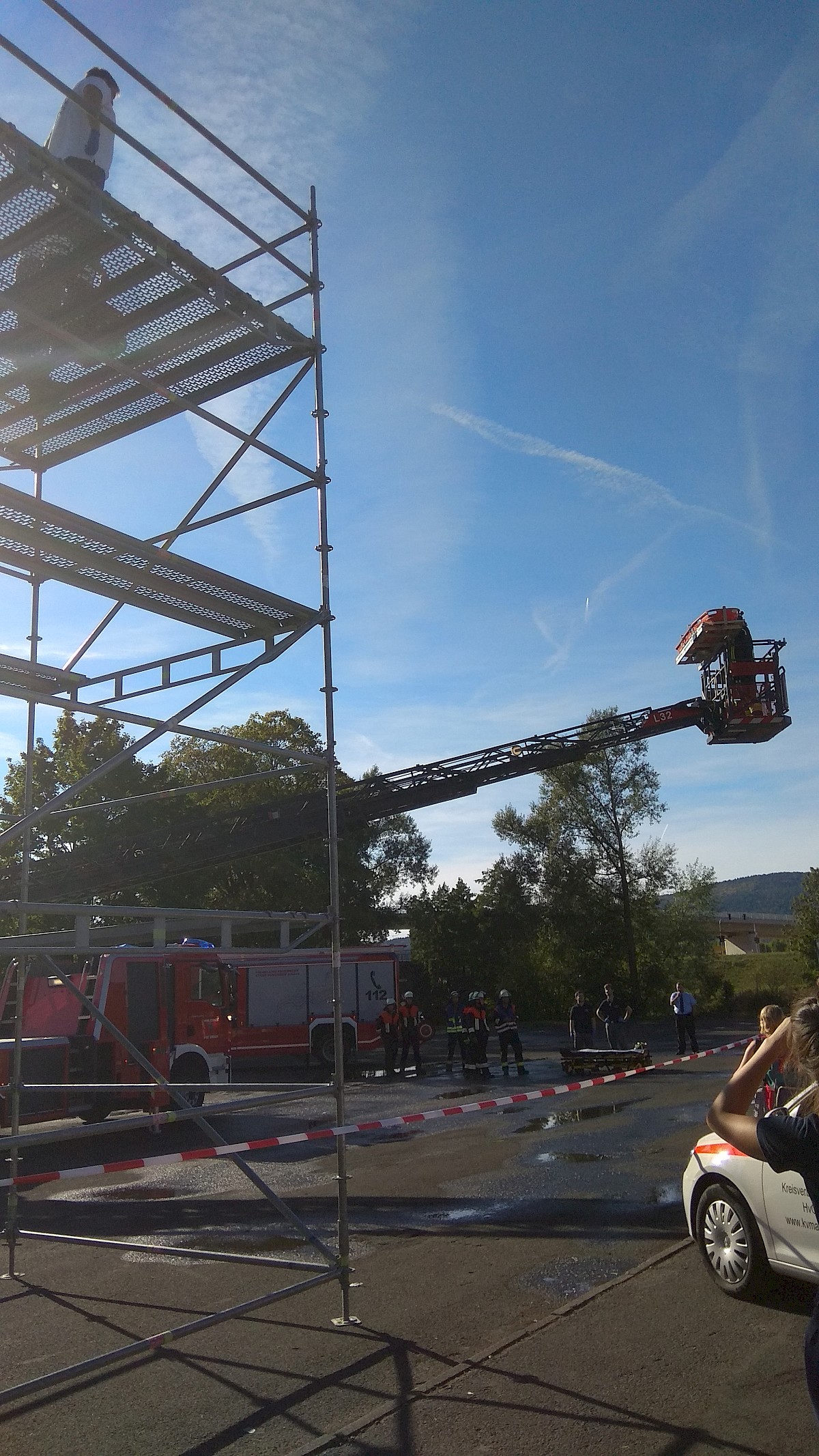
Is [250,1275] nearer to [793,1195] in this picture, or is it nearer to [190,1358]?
[190,1358]

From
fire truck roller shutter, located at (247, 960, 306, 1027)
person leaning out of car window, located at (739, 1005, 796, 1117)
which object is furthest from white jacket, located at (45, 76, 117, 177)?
fire truck roller shutter, located at (247, 960, 306, 1027)

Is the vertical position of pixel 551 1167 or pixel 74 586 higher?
pixel 74 586

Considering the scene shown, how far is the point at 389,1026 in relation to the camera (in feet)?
70.1

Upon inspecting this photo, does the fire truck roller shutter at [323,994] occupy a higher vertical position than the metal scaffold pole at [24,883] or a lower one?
lower

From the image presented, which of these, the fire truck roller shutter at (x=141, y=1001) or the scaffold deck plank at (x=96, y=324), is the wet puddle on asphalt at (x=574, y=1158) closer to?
the fire truck roller shutter at (x=141, y=1001)

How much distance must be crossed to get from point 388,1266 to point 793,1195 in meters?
2.81

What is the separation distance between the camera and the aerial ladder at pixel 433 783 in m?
17.1

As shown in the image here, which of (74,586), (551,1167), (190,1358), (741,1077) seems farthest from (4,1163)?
(741,1077)

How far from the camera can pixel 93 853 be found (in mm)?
17594

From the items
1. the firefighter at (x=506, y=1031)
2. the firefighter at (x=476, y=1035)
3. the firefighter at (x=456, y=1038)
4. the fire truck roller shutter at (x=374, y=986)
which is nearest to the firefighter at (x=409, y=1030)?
the firefighter at (x=456, y=1038)

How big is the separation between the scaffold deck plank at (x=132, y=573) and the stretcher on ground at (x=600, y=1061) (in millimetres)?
14429

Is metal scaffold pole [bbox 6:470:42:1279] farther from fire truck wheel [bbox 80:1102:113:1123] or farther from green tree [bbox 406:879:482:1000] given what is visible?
green tree [bbox 406:879:482:1000]

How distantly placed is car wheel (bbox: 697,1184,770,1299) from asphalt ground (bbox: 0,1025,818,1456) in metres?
0.13

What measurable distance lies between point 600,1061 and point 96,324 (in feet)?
53.5
